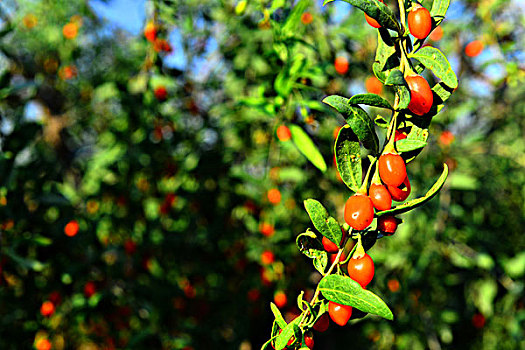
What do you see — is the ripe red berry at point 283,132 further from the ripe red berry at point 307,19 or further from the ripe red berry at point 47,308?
the ripe red berry at point 47,308

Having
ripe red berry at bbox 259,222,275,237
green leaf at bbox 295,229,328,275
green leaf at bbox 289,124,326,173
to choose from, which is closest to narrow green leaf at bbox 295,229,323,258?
green leaf at bbox 295,229,328,275

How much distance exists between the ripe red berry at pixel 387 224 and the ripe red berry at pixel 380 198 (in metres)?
0.02

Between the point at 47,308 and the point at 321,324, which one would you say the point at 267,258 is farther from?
the point at 321,324

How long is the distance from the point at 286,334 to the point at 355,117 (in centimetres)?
30

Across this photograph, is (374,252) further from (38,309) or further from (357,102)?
(357,102)

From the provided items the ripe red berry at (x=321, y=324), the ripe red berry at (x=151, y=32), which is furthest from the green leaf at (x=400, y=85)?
the ripe red berry at (x=151, y=32)

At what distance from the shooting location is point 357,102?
0.58 metres

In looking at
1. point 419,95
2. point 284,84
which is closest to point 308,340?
point 419,95

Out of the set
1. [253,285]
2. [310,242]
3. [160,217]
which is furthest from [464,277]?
[310,242]

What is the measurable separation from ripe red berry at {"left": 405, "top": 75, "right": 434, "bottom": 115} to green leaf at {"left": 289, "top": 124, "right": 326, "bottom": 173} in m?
0.37

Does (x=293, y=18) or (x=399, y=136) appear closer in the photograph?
(x=399, y=136)

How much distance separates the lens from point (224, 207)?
103 inches

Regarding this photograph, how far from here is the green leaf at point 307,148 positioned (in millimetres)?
996

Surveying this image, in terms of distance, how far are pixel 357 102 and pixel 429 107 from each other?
109 mm
